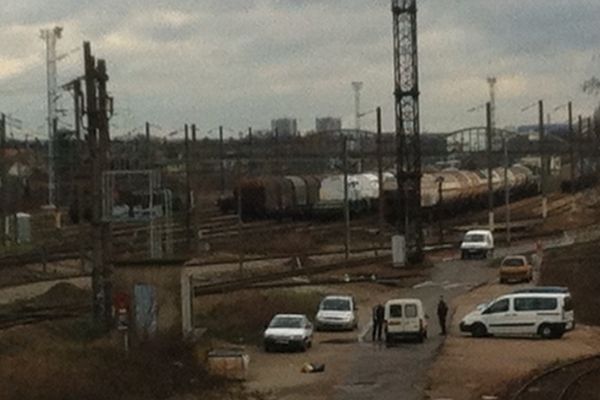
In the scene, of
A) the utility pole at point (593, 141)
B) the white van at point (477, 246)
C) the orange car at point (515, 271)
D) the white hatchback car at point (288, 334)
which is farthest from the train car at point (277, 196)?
the white hatchback car at point (288, 334)

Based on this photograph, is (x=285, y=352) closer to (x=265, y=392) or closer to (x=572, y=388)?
(x=265, y=392)

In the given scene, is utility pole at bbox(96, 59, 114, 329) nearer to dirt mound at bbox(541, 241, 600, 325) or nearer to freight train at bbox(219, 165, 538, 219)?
dirt mound at bbox(541, 241, 600, 325)

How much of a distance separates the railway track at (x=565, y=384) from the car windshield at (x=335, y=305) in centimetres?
1103

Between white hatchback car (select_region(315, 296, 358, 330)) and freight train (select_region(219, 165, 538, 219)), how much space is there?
34.8 metres

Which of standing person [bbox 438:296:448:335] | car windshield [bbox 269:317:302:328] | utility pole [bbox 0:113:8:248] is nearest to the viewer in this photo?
car windshield [bbox 269:317:302:328]

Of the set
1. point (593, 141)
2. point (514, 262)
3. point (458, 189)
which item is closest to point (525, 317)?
point (514, 262)

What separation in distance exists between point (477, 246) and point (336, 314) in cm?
2420

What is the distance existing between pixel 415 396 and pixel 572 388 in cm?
363

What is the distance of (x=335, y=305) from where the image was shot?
4159 cm

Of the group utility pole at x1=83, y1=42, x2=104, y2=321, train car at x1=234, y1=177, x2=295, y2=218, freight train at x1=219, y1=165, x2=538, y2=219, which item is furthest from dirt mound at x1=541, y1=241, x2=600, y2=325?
train car at x1=234, y1=177, x2=295, y2=218

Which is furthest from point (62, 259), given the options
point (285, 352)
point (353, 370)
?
point (353, 370)

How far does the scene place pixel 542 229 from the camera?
7906cm

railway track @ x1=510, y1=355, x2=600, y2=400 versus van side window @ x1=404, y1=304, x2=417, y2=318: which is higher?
Result: van side window @ x1=404, y1=304, x2=417, y2=318

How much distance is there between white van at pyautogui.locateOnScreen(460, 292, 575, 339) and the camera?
37969mm
